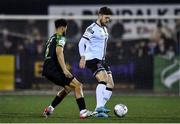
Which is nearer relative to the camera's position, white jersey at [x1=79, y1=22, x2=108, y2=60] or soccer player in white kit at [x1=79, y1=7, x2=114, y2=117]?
soccer player in white kit at [x1=79, y1=7, x2=114, y2=117]

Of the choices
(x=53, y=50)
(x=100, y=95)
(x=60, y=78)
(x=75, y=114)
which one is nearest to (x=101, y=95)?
(x=100, y=95)

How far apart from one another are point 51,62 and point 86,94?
10.8 m

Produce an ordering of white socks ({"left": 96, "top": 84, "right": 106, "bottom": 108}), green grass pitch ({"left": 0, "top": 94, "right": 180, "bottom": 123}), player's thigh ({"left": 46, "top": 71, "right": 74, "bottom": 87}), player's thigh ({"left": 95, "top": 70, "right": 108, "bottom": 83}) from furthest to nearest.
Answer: player's thigh ({"left": 95, "top": 70, "right": 108, "bottom": 83})
white socks ({"left": 96, "top": 84, "right": 106, "bottom": 108})
player's thigh ({"left": 46, "top": 71, "right": 74, "bottom": 87})
green grass pitch ({"left": 0, "top": 94, "right": 180, "bottom": 123})

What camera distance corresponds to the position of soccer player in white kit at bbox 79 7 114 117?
15219mm

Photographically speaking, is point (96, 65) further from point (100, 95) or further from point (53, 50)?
point (53, 50)

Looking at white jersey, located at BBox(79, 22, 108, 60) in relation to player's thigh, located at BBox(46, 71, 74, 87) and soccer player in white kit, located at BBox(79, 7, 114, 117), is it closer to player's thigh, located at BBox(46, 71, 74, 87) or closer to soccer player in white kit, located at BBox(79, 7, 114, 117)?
soccer player in white kit, located at BBox(79, 7, 114, 117)

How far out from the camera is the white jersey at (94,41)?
1544 cm

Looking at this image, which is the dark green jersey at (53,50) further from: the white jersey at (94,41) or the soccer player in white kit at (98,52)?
the white jersey at (94,41)

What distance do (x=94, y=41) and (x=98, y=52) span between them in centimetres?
26

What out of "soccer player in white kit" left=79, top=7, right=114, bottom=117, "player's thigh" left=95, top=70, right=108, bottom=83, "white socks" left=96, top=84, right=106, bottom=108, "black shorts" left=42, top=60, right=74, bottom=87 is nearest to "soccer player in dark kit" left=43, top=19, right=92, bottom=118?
"black shorts" left=42, top=60, right=74, bottom=87

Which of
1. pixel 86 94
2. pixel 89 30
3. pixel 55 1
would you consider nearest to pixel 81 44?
pixel 89 30

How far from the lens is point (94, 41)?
15.5 meters

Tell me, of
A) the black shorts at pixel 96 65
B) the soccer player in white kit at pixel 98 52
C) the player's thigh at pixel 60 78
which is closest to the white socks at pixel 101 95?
the soccer player in white kit at pixel 98 52

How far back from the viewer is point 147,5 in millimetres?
29578
